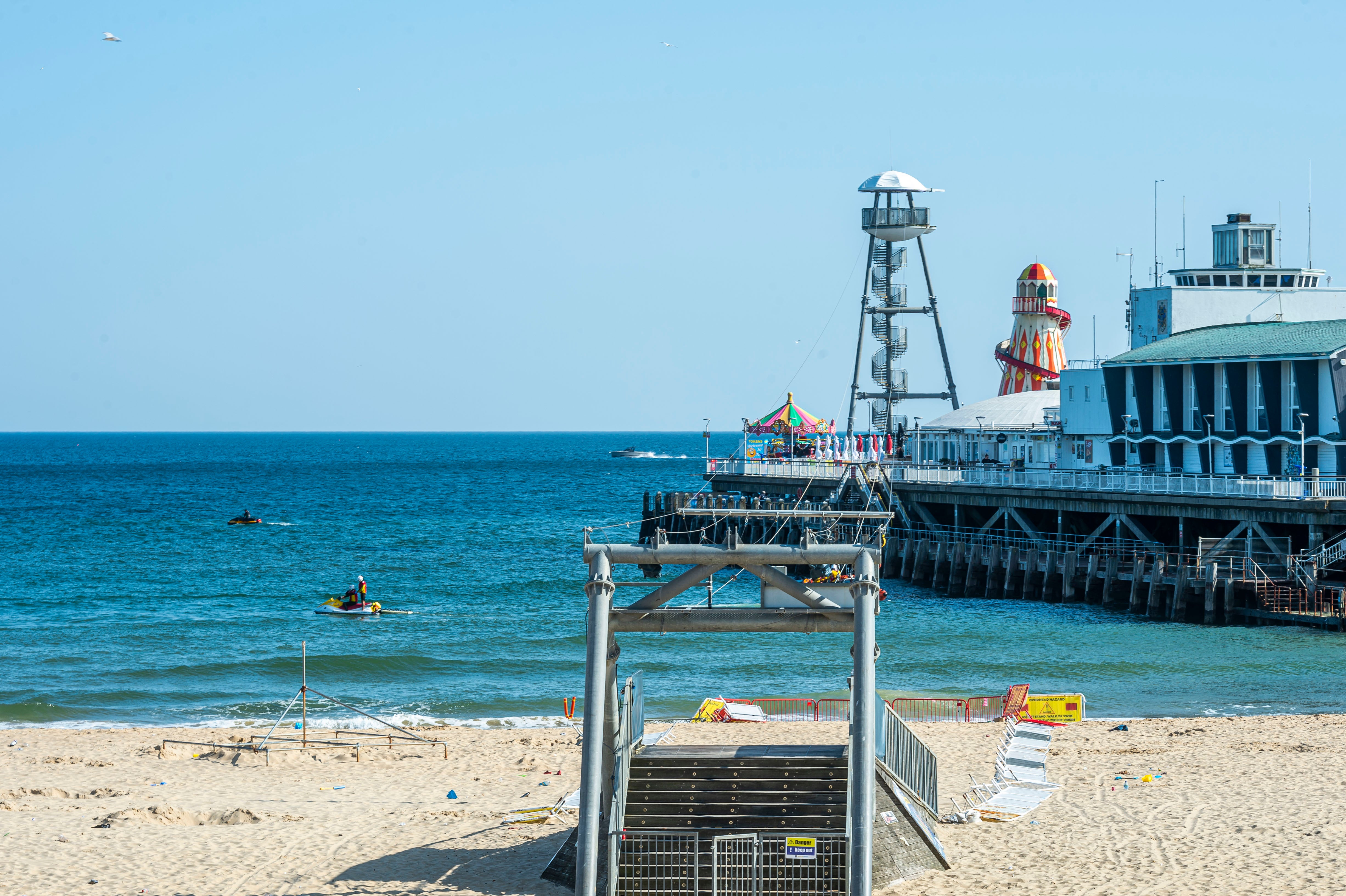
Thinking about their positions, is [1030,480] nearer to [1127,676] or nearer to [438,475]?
[1127,676]

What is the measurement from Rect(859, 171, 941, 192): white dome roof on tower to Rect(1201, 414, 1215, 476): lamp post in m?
26.8

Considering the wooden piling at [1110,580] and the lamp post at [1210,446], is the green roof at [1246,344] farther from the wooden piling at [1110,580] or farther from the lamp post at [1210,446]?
the wooden piling at [1110,580]

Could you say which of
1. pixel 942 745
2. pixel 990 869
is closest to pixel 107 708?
pixel 942 745

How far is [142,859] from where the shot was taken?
16953mm

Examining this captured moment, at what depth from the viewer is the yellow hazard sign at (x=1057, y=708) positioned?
27.7 meters

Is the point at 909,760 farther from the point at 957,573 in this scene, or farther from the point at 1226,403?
the point at 1226,403

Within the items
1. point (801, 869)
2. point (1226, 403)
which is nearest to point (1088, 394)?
point (1226, 403)

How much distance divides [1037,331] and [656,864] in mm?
65316

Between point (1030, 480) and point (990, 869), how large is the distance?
1374 inches

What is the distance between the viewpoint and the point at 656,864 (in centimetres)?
1416

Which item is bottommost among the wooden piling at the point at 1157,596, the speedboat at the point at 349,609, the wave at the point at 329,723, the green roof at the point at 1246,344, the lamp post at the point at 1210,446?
the wave at the point at 329,723

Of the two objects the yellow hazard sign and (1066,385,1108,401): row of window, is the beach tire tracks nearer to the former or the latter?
the yellow hazard sign

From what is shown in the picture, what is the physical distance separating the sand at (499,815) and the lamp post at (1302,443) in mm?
16873

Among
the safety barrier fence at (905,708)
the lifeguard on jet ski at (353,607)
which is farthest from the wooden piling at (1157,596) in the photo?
the lifeguard on jet ski at (353,607)
